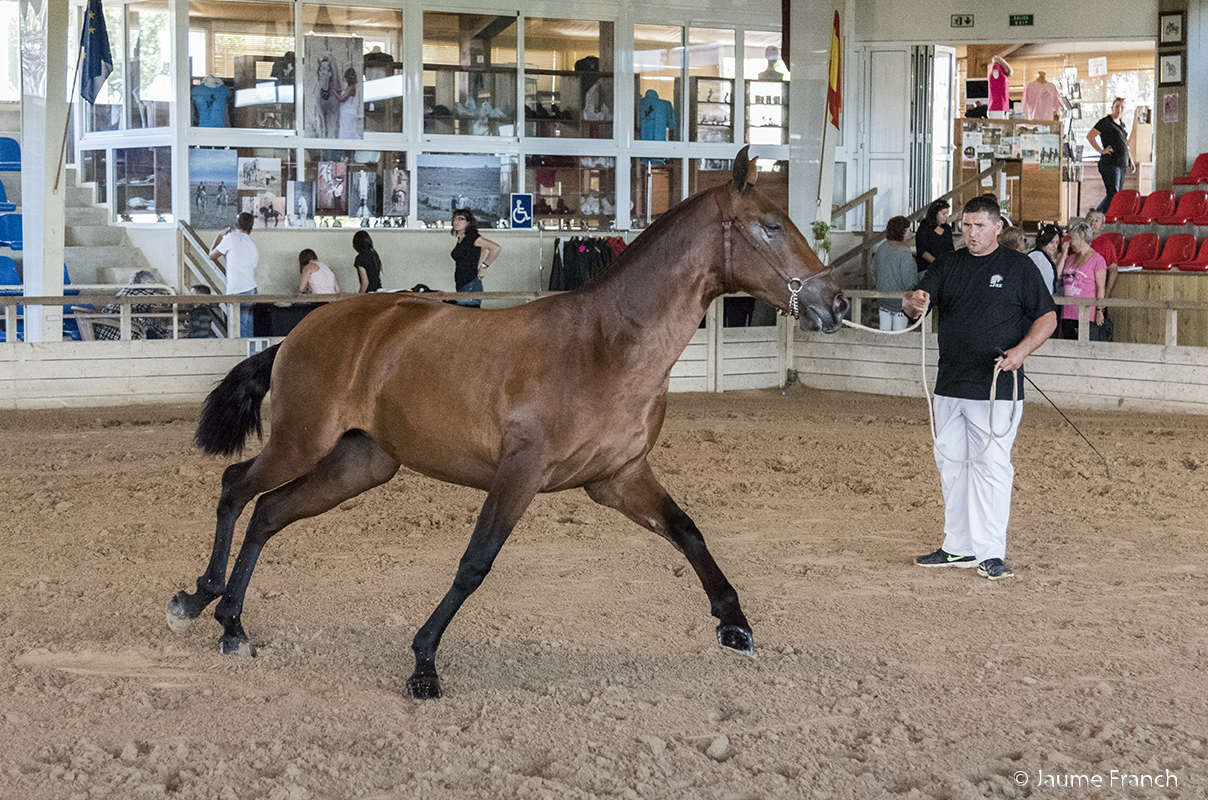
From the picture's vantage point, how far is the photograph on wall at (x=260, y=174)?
49.6ft

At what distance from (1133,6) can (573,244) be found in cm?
906

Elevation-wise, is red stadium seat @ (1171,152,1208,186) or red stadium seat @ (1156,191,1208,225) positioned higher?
A: red stadium seat @ (1171,152,1208,186)

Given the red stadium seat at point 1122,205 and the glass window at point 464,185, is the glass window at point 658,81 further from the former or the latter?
the red stadium seat at point 1122,205

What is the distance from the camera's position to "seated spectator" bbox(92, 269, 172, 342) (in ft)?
43.1

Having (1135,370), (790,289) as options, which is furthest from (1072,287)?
(790,289)

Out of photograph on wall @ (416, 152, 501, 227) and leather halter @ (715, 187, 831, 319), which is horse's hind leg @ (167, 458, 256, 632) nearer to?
leather halter @ (715, 187, 831, 319)

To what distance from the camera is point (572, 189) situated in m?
16.8

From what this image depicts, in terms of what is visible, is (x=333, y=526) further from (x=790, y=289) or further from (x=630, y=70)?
(x=630, y=70)

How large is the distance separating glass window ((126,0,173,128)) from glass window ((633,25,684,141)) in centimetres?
610

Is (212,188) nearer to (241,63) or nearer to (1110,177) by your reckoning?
(241,63)

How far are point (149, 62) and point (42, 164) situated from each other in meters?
3.77

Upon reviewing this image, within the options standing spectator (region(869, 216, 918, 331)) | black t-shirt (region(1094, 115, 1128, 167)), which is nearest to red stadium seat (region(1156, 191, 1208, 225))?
black t-shirt (region(1094, 115, 1128, 167))

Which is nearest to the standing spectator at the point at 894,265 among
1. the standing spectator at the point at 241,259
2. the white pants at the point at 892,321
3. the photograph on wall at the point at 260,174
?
the white pants at the point at 892,321

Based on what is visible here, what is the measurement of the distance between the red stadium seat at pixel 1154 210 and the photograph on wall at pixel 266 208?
431 inches
